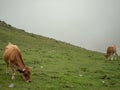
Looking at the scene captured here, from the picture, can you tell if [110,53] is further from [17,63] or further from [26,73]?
[26,73]

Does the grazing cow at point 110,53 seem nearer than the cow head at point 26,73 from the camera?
No

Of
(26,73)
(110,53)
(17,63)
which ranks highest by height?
(110,53)

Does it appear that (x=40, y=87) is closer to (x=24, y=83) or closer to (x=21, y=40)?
(x=24, y=83)

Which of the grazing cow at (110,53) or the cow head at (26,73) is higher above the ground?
the grazing cow at (110,53)

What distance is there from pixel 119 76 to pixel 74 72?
463 cm

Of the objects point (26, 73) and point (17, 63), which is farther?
point (17, 63)

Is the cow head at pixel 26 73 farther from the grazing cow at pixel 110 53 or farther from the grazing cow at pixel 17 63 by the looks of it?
the grazing cow at pixel 110 53

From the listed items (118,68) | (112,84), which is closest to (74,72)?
(112,84)

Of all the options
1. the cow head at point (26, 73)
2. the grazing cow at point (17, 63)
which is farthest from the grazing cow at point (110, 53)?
the cow head at point (26, 73)

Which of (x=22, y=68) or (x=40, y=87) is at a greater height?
(x=22, y=68)

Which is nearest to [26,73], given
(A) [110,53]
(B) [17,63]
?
(B) [17,63]

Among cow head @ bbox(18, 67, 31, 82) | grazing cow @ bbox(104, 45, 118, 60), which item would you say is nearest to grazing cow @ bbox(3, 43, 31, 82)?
cow head @ bbox(18, 67, 31, 82)

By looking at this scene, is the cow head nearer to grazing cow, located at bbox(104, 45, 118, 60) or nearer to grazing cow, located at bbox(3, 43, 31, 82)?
grazing cow, located at bbox(3, 43, 31, 82)

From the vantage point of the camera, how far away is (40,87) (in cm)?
2111
